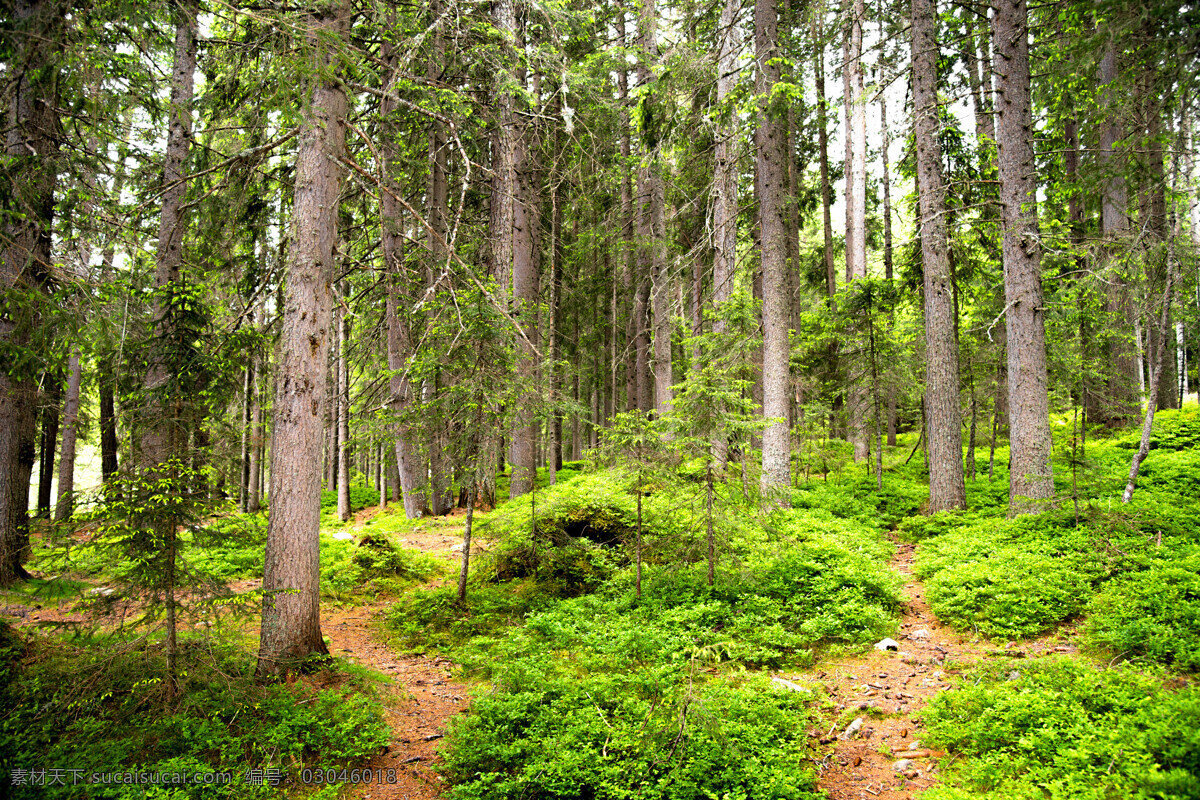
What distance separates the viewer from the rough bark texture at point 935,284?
35.7 ft

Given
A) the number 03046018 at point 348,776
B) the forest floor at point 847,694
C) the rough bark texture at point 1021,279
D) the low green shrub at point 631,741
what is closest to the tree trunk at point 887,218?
the rough bark texture at point 1021,279

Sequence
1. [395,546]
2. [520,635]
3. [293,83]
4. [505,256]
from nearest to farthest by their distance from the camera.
Answer: [293,83], [520,635], [395,546], [505,256]

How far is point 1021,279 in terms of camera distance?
9.31 meters

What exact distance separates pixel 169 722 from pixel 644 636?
4481 mm

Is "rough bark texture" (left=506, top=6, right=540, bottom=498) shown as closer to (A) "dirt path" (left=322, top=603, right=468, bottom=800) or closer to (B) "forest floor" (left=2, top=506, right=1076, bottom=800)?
(A) "dirt path" (left=322, top=603, right=468, bottom=800)

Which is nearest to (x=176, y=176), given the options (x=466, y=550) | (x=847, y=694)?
(x=466, y=550)

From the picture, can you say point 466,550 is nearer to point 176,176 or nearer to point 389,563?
point 389,563

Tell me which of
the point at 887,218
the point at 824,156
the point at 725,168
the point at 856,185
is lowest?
the point at 725,168

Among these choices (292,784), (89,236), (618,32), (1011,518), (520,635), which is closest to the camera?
(292,784)

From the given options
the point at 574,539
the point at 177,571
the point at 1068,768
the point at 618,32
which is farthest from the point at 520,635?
the point at 618,32

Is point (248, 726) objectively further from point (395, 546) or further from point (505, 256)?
point (505, 256)

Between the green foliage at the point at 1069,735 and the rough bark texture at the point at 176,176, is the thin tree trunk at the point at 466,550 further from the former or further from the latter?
the green foliage at the point at 1069,735

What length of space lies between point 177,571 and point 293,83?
4.88 metres

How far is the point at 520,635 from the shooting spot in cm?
701
